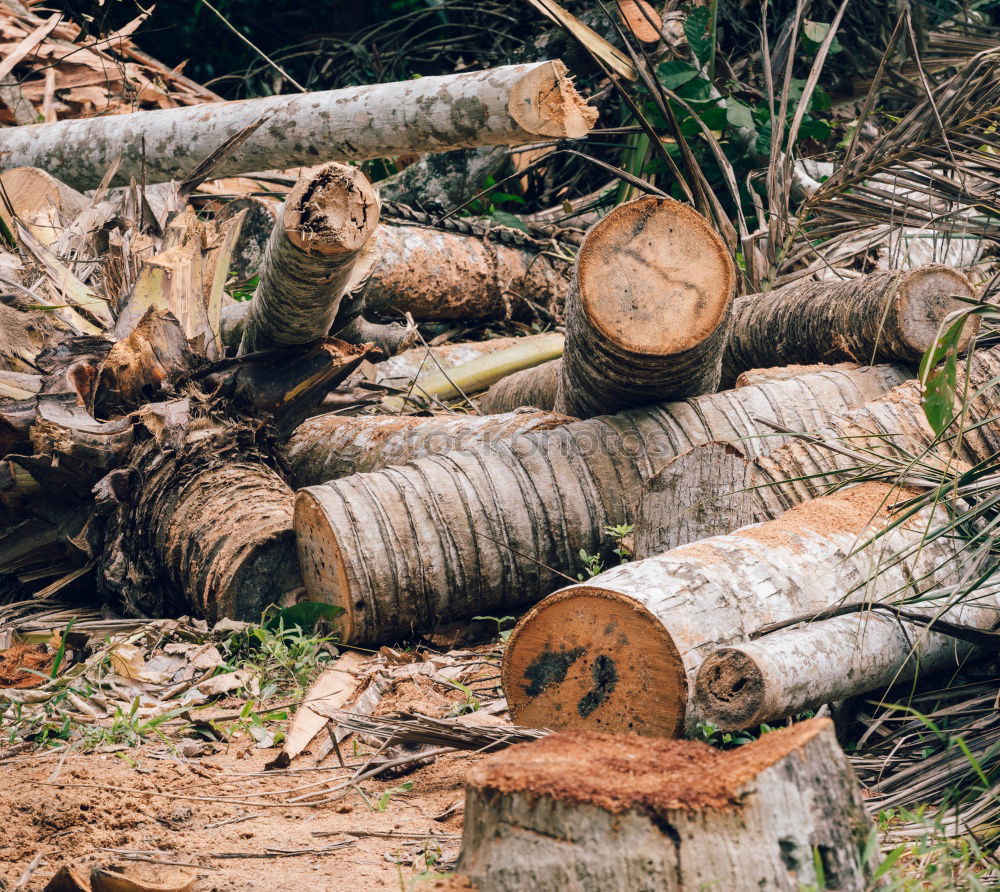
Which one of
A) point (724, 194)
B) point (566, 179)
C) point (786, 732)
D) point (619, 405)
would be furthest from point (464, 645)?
point (566, 179)

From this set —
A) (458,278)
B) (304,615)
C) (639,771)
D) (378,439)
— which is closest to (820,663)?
(639,771)

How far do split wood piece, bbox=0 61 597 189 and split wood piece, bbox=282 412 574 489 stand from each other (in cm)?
111

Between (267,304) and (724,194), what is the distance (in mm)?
3255

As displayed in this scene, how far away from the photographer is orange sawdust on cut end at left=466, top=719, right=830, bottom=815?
1396 mm

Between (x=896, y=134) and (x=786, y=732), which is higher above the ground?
(x=896, y=134)

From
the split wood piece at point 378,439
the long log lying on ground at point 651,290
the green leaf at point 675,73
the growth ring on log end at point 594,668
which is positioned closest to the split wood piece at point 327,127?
the long log lying on ground at point 651,290

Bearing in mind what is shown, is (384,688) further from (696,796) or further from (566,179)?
(566,179)

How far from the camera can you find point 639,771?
147 cm

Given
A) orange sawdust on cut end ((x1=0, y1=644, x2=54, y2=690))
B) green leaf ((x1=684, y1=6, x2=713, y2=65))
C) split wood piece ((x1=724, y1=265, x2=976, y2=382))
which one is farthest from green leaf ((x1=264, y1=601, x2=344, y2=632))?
green leaf ((x1=684, y1=6, x2=713, y2=65))

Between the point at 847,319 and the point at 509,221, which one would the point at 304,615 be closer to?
the point at 847,319

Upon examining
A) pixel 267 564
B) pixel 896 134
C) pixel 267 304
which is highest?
pixel 896 134

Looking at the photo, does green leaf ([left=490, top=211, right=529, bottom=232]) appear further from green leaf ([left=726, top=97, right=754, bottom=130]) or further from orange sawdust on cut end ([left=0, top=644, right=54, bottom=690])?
orange sawdust on cut end ([left=0, top=644, right=54, bottom=690])

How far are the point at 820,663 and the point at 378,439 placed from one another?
2.26 metres

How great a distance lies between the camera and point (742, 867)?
1.39 metres
